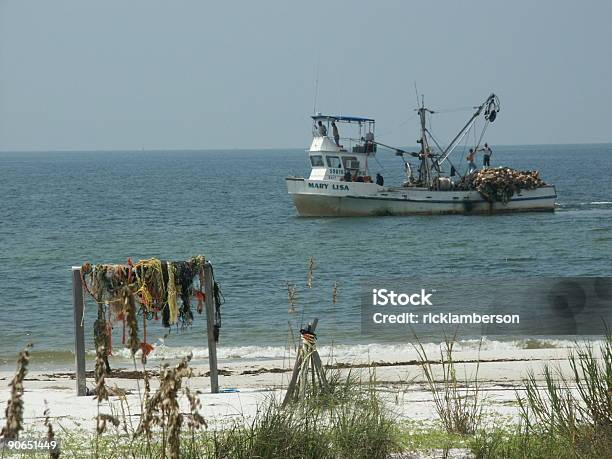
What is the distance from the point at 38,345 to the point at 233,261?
12687mm

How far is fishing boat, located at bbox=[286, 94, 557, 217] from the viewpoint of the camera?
120 feet

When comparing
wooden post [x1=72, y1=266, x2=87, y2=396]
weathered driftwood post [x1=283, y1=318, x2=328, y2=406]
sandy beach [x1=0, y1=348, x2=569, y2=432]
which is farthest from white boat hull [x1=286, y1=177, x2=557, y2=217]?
weathered driftwood post [x1=283, y1=318, x2=328, y2=406]

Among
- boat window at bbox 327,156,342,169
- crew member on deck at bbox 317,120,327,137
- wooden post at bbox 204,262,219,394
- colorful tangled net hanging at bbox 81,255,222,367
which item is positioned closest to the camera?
colorful tangled net hanging at bbox 81,255,222,367

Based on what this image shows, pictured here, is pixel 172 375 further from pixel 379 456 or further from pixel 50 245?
pixel 50 245

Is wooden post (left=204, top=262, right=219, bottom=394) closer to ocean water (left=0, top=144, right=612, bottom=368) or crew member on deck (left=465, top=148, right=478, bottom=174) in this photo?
ocean water (left=0, top=144, right=612, bottom=368)

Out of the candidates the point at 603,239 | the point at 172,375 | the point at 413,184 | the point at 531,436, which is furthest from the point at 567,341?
the point at 413,184

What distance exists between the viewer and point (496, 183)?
40.4 m

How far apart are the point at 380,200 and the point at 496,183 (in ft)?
16.6

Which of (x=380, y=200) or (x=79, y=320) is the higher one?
(x=79, y=320)

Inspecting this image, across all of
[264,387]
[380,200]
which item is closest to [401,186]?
[380,200]

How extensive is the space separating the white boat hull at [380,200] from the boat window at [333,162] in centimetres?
70

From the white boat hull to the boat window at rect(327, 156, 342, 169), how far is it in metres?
0.70

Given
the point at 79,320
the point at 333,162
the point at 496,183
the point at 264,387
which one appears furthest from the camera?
the point at 496,183

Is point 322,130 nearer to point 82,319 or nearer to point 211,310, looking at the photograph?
point 211,310
